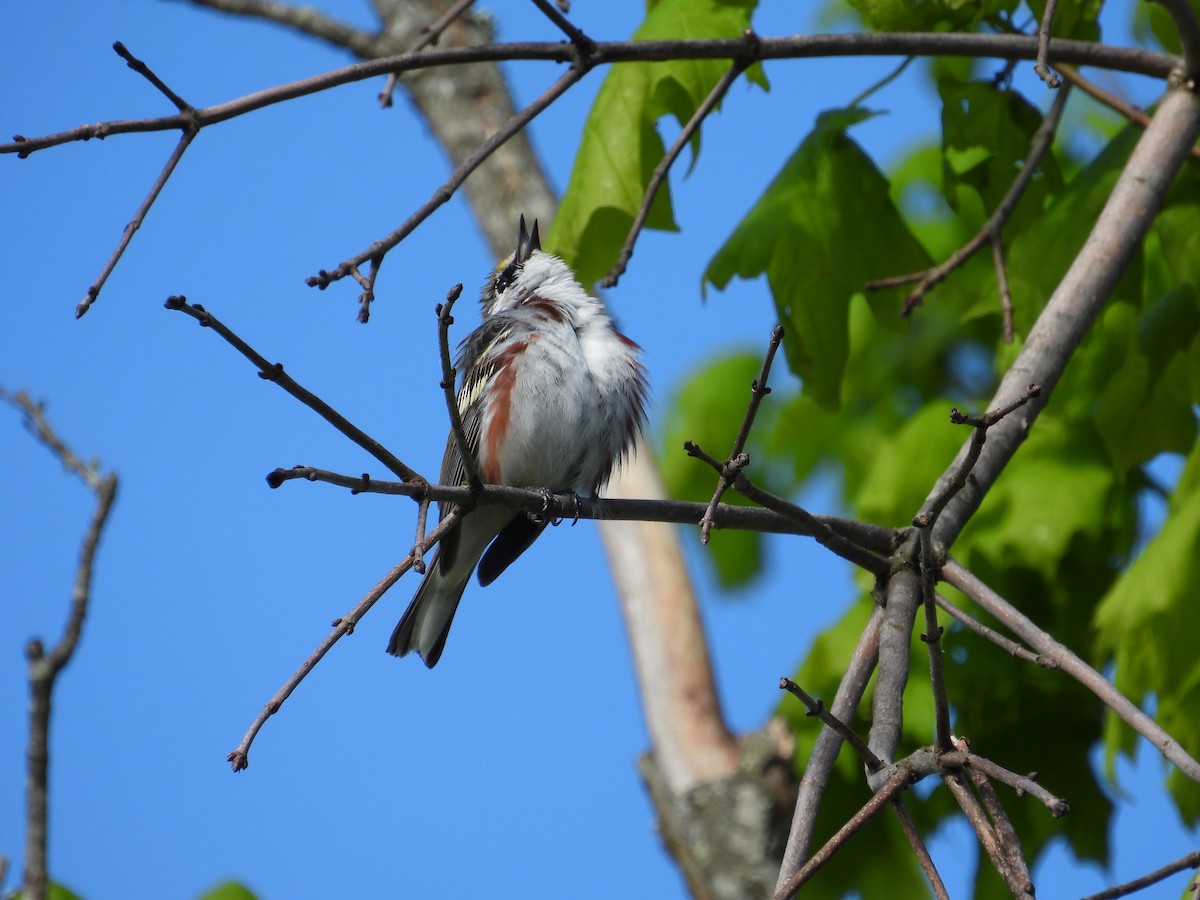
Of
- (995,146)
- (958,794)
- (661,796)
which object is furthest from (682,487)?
(958,794)

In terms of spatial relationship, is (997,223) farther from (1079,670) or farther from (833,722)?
(833,722)

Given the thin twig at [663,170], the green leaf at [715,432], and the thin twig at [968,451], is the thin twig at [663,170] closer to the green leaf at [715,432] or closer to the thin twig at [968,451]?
the thin twig at [968,451]

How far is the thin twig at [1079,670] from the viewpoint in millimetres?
2539

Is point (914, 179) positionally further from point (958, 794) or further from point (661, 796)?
point (958, 794)

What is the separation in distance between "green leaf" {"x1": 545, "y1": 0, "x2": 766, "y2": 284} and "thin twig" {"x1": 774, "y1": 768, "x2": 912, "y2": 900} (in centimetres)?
245

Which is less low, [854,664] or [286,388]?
[286,388]

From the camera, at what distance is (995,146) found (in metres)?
4.90

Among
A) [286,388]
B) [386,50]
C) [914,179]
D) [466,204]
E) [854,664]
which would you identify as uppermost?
[386,50]

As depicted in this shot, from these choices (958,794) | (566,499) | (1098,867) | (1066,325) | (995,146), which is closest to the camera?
(958,794)

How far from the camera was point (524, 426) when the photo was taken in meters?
4.59

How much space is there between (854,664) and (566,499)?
4.19ft

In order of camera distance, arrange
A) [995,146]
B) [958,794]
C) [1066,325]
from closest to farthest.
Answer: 1. [958,794]
2. [1066,325]
3. [995,146]

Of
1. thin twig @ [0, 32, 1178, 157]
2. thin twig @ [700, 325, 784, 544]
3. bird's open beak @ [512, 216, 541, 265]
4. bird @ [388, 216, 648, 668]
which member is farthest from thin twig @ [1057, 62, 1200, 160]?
thin twig @ [700, 325, 784, 544]

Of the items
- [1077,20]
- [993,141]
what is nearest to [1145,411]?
[993,141]
